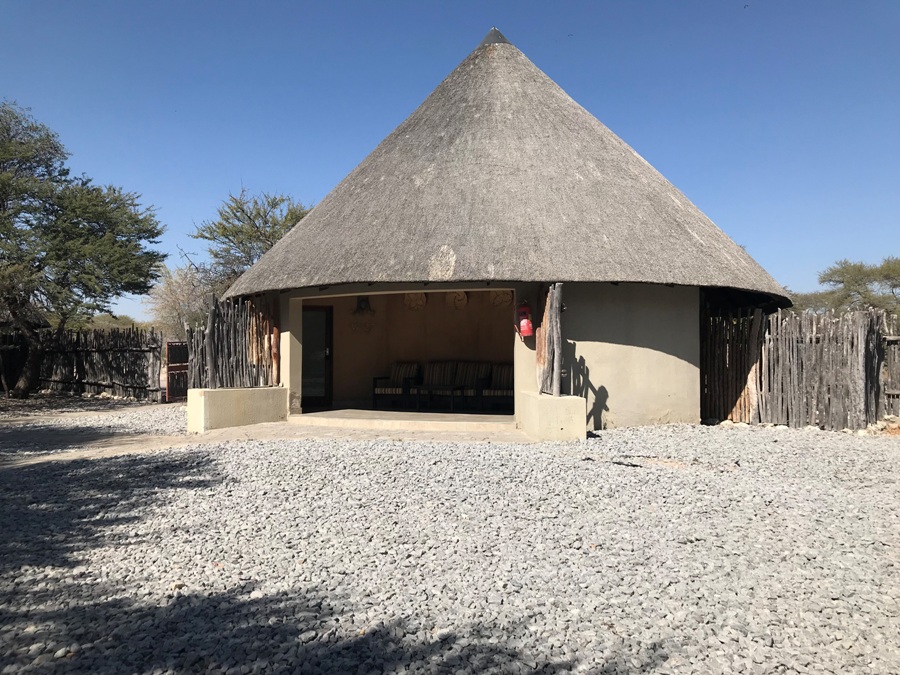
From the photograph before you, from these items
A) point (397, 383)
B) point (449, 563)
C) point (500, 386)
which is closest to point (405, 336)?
point (397, 383)

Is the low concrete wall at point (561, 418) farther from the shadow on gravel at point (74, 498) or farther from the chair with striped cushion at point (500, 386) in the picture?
the shadow on gravel at point (74, 498)

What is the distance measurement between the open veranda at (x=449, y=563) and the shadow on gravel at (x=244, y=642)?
Answer: 1cm

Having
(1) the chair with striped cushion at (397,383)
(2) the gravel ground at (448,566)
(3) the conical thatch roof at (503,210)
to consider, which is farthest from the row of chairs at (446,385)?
(2) the gravel ground at (448,566)

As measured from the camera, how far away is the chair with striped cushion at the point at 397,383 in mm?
14086

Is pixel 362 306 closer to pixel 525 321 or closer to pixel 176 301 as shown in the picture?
pixel 525 321

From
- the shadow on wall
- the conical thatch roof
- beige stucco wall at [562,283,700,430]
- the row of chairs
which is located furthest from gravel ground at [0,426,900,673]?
the row of chairs

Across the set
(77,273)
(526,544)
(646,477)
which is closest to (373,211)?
(646,477)

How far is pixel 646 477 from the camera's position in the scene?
6871 mm

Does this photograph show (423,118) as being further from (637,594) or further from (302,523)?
(637,594)

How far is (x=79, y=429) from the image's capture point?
12.7 meters

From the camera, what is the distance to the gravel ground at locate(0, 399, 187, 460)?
409 inches

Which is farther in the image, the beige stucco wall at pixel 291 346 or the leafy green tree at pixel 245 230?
the leafy green tree at pixel 245 230

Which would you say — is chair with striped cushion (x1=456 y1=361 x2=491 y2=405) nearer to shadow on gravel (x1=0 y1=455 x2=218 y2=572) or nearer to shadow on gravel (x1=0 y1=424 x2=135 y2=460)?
shadow on gravel (x1=0 y1=424 x2=135 y2=460)

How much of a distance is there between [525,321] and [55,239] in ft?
44.7
